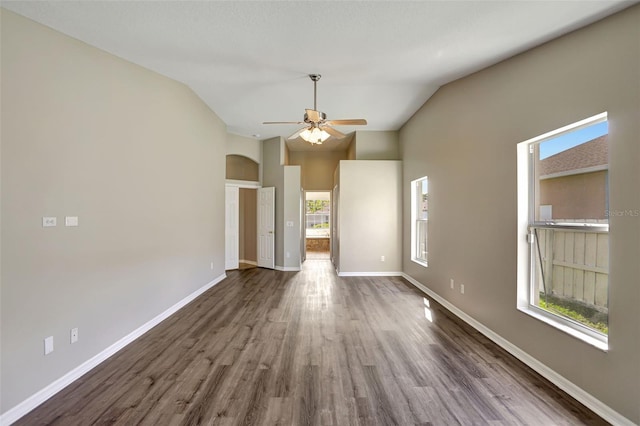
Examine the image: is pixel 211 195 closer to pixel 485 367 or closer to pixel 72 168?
pixel 72 168

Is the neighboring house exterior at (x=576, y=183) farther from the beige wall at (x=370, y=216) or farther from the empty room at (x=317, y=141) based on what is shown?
the beige wall at (x=370, y=216)

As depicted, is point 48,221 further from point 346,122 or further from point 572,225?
point 572,225

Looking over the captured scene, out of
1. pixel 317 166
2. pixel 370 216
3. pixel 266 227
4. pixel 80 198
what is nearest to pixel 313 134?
pixel 80 198

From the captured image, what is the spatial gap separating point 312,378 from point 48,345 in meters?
2.08

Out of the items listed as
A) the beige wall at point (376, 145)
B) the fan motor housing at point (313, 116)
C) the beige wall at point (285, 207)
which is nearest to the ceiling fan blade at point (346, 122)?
the fan motor housing at point (313, 116)

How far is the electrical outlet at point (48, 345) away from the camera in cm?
194

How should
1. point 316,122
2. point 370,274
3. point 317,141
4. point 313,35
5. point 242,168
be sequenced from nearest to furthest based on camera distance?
point 313,35 → point 316,122 → point 317,141 → point 370,274 → point 242,168

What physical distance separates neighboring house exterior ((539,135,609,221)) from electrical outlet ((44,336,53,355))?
A: 429cm

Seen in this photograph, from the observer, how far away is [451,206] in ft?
11.7

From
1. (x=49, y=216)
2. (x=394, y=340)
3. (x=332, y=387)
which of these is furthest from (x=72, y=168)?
(x=394, y=340)

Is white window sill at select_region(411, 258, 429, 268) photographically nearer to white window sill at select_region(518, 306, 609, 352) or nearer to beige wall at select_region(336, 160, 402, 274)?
beige wall at select_region(336, 160, 402, 274)

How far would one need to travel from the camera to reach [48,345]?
1.96 meters

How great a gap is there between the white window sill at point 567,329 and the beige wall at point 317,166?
560 cm

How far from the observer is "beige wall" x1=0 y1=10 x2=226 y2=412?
1.79 m
